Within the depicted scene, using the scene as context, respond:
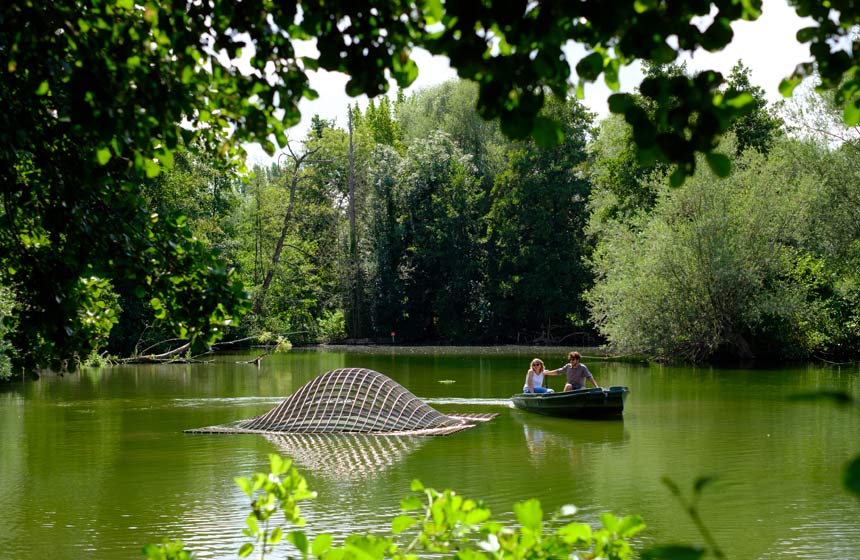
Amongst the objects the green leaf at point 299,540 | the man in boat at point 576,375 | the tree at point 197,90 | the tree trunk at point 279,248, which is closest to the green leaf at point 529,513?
the green leaf at point 299,540

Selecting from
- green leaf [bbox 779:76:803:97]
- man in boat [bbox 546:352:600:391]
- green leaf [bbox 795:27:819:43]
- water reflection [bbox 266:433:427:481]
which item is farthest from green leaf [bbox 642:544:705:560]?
man in boat [bbox 546:352:600:391]

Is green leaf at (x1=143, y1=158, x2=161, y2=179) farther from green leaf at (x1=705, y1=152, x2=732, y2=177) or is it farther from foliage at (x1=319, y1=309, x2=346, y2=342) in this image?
foliage at (x1=319, y1=309, x2=346, y2=342)

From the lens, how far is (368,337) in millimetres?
48625

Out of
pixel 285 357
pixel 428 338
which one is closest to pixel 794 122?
pixel 285 357

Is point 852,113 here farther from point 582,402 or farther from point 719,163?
point 582,402

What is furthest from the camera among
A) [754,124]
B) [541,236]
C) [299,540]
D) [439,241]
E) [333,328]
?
[439,241]

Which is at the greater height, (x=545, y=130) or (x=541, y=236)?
(x=541, y=236)

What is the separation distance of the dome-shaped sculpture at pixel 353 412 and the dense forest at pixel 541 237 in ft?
43.2

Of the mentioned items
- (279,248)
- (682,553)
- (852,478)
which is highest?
(279,248)

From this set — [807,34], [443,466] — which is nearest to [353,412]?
[443,466]

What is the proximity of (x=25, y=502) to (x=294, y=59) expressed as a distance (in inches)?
347

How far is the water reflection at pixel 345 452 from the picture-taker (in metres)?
12.7

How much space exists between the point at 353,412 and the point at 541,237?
3102 centimetres

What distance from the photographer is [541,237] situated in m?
46.1
